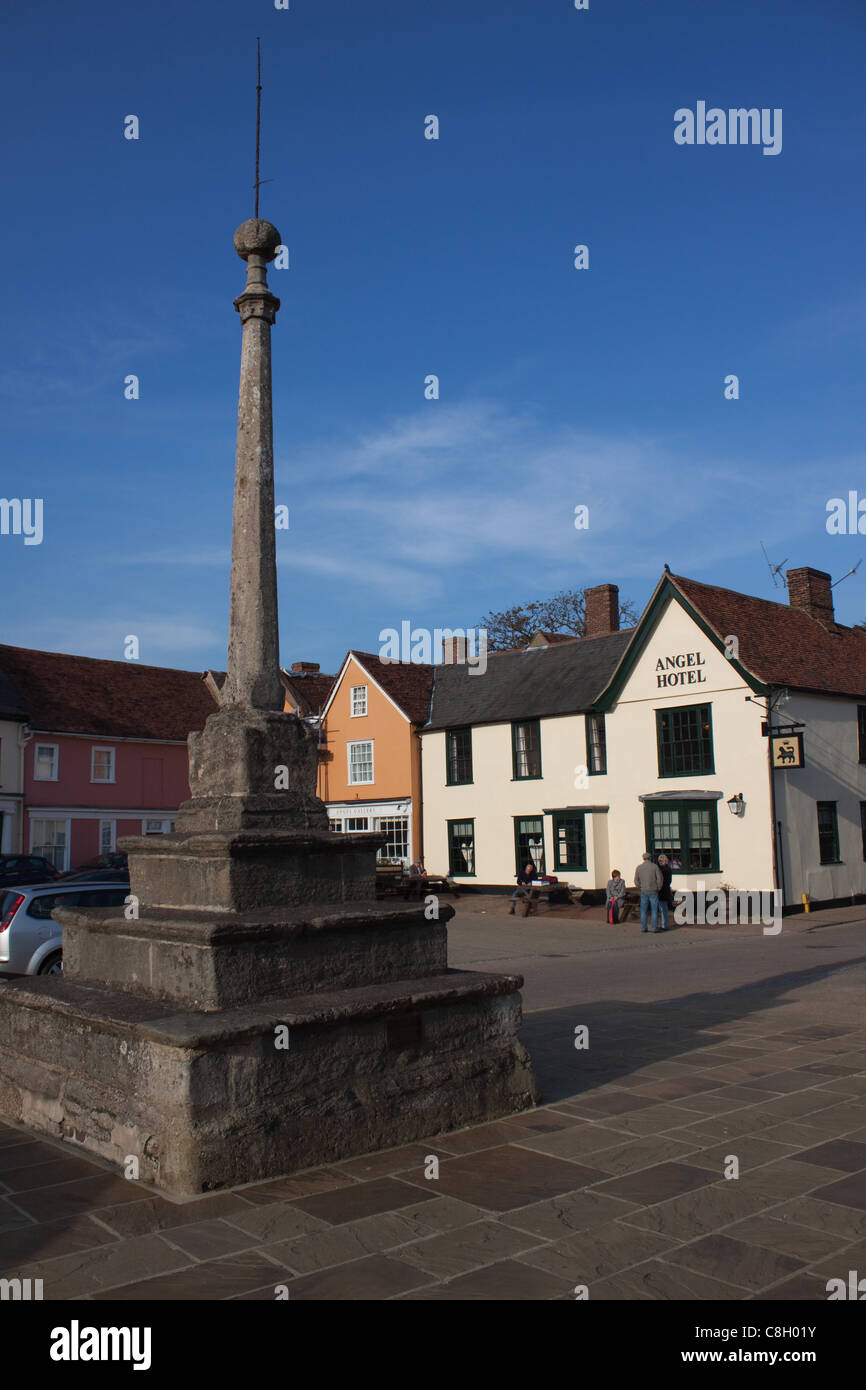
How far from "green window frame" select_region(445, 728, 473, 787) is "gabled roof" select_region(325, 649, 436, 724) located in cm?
161

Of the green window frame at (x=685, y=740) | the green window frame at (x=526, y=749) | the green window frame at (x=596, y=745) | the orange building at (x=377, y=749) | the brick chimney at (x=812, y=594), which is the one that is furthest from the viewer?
the orange building at (x=377, y=749)

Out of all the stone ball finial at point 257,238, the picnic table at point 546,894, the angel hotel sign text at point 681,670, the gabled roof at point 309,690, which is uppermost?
the gabled roof at point 309,690

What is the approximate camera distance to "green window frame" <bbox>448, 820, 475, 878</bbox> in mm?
31922

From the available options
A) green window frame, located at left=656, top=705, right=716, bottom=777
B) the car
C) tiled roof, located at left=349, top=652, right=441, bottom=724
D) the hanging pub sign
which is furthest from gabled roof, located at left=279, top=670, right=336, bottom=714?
the car

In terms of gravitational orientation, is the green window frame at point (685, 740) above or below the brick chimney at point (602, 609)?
below

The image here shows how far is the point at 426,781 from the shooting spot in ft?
110

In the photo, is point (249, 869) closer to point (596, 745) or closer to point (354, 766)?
point (596, 745)

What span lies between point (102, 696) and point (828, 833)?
27.8 m

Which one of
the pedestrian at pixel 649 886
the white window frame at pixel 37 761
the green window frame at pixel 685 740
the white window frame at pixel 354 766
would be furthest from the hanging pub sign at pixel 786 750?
the white window frame at pixel 37 761

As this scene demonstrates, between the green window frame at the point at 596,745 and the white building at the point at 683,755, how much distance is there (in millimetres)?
39

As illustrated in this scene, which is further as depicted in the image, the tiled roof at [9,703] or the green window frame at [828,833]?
the tiled roof at [9,703]

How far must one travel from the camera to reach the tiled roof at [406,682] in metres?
34.4

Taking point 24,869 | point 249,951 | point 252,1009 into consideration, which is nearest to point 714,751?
point 24,869

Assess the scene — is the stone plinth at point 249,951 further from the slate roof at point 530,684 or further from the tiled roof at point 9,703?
the tiled roof at point 9,703
